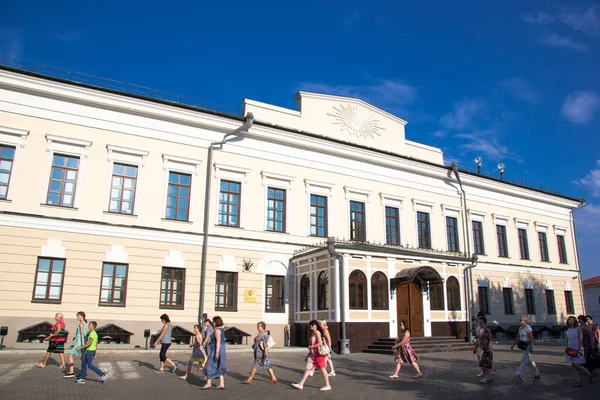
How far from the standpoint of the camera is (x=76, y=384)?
10.9m

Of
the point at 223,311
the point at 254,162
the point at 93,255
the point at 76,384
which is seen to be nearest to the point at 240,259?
the point at 223,311

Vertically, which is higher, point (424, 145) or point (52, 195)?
point (424, 145)

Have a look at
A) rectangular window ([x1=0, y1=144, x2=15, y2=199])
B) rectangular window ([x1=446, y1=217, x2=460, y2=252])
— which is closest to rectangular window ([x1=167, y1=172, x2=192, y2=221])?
rectangular window ([x1=0, y1=144, x2=15, y2=199])

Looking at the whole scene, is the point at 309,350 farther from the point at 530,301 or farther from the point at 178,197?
the point at 530,301

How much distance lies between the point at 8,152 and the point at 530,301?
2879 centimetres

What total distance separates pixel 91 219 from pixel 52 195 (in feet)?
5.30

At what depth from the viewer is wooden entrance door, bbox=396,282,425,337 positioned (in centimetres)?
2136

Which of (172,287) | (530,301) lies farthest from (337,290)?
(530,301)

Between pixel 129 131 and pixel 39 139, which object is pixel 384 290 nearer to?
pixel 129 131

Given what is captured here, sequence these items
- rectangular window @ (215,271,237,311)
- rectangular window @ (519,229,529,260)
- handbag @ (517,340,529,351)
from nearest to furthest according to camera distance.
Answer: handbag @ (517,340,529,351) < rectangular window @ (215,271,237,311) < rectangular window @ (519,229,529,260)

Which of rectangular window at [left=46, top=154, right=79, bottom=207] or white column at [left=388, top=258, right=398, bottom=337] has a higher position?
rectangular window at [left=46, top=154, right=79, bottom=207]

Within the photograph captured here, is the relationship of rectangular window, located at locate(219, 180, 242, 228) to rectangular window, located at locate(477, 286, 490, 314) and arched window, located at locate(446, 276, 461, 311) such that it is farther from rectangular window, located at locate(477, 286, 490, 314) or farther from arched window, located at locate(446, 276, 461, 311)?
rectangular window, located at locate(477, 286, 490, 314)

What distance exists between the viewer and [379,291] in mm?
20469

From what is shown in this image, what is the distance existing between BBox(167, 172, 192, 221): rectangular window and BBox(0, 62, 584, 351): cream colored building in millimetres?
57
